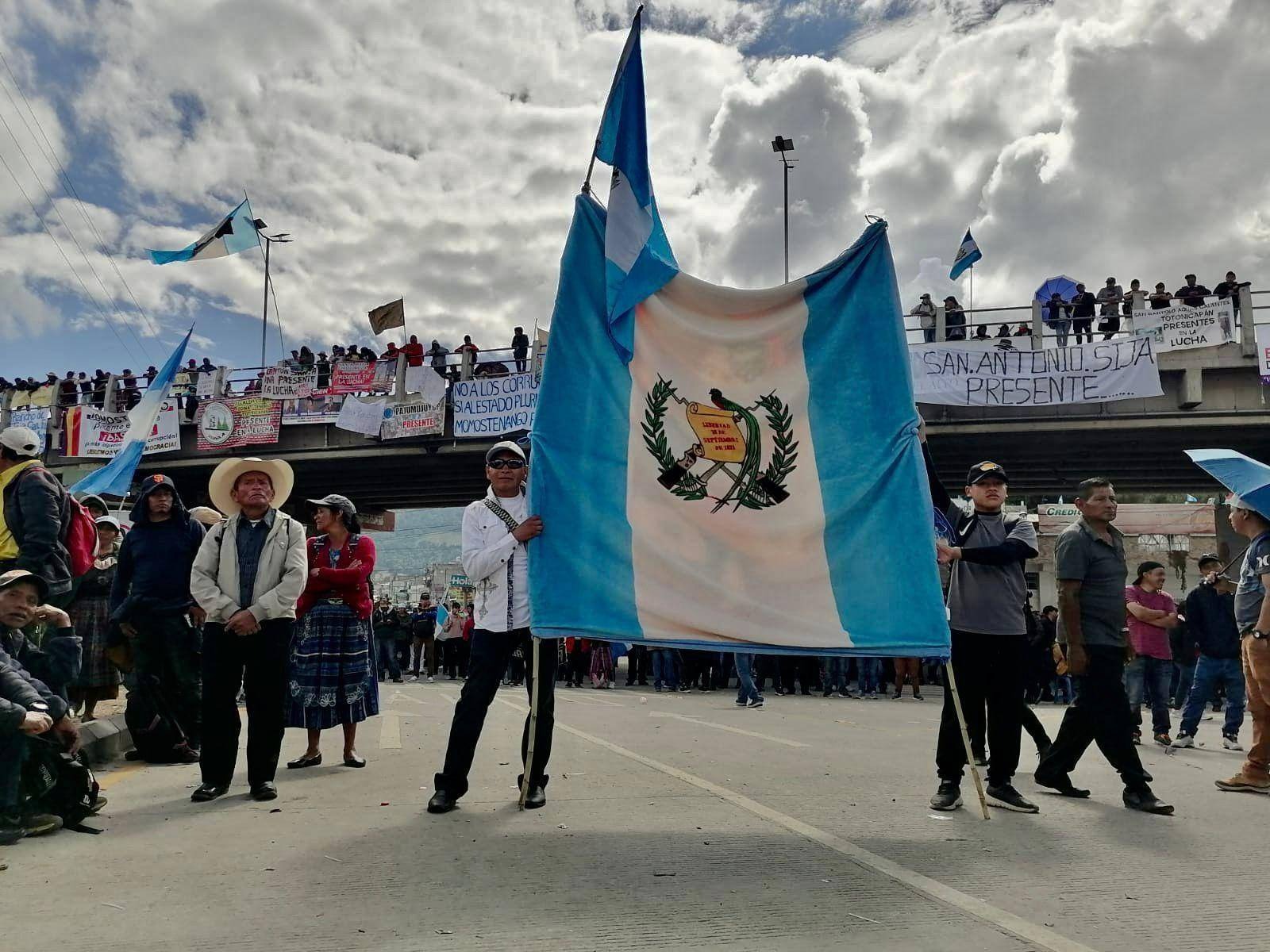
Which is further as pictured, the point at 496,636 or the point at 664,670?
the point at 664,670

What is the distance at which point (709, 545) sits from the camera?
5.20m

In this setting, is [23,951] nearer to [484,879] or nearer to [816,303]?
[484,879]

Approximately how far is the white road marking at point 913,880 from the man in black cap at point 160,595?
3.34 metres

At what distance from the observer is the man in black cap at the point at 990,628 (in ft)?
18.5

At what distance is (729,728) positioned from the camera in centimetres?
1040

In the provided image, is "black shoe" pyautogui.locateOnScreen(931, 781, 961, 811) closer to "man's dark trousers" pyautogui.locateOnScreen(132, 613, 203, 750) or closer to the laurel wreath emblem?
the laurel wreath emblem

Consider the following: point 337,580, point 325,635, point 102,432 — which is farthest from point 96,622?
point 102,432

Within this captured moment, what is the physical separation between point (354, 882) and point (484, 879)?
47cm

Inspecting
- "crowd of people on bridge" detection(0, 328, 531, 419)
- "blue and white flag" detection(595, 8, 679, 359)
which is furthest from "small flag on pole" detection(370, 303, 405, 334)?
"blue and white flag" detection(595, 8, 679, 359)

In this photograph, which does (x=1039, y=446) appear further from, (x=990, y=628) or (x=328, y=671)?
(x=328, y=671)

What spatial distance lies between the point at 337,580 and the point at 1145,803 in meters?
5.22

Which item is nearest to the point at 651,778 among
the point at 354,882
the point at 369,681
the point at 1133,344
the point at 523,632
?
the point at 523,632

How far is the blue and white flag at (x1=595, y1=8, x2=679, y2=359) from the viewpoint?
5.32m

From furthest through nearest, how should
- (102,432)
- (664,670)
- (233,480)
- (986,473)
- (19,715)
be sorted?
(102,432)
(664,670)
(233,480)
(986,473)
(19,715)
